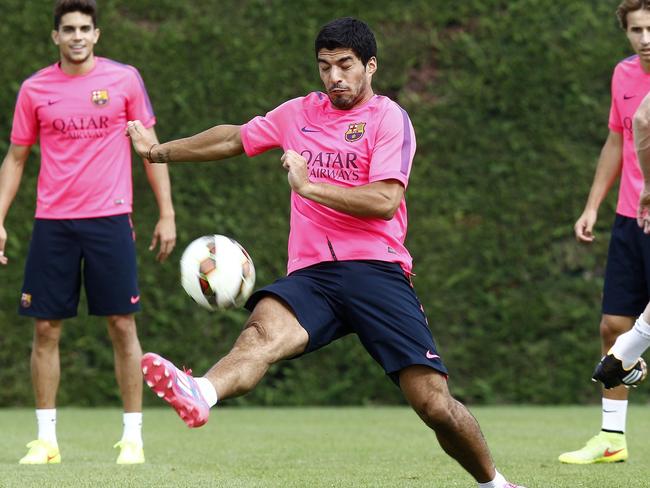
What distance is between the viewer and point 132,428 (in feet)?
20.3

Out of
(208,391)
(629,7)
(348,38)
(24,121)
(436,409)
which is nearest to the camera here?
(208,391)

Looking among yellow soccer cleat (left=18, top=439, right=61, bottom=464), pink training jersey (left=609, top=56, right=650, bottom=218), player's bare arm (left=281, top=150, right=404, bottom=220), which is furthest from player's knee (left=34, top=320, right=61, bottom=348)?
pink training jersey (left=609, top=56, right=650, bottom=218)

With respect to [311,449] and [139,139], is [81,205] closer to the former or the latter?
[139,139]

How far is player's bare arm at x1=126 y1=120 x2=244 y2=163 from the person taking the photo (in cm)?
482

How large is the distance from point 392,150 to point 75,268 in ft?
7.73

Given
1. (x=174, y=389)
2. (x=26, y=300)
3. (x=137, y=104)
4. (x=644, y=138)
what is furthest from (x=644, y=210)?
(x=26, y=300)

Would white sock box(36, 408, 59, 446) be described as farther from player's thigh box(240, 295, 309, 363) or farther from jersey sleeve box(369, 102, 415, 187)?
jersey sleeve box(369, 102, 415, 187)

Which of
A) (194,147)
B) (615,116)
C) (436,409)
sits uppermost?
(615,116)

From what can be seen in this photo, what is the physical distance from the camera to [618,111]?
6.12 metres

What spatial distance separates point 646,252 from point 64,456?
3030mm

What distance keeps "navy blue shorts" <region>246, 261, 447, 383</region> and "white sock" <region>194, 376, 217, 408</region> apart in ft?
1.65

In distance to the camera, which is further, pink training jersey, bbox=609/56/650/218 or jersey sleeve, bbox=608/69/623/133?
jersey sleeve, bbox=608/69/623/133

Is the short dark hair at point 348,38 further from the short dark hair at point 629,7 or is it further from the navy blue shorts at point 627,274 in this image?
the navy blue shorts at point 627,274

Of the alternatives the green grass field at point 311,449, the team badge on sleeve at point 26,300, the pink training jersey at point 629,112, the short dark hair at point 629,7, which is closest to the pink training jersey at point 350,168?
the green grass field at point 311,449
